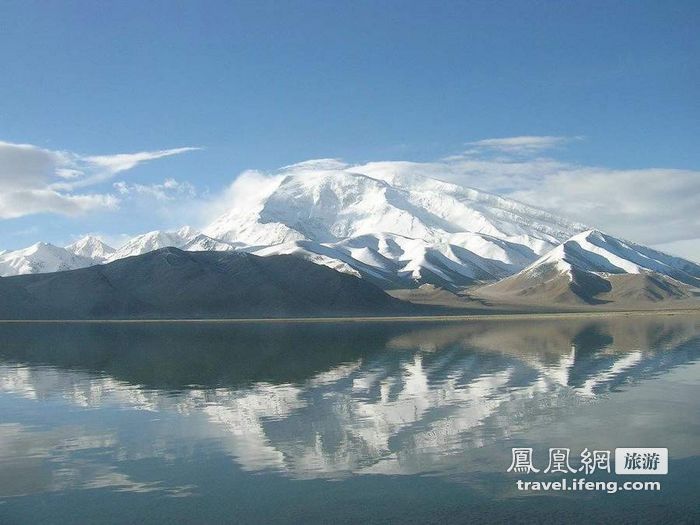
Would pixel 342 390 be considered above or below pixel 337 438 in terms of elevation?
above

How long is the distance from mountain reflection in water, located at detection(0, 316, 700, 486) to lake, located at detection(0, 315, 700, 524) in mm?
188

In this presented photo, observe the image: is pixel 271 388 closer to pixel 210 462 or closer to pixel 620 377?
pixel 210 462

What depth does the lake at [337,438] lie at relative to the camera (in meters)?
24.0

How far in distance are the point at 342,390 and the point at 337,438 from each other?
17457 mm

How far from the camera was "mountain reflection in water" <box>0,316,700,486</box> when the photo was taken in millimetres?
32256

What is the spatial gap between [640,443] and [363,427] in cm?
1330

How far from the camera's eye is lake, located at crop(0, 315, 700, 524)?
23984 millimetres

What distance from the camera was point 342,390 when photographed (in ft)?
170

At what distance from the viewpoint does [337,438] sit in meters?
34.2

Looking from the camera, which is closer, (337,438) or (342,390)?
(337,438)

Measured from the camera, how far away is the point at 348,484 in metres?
26.3

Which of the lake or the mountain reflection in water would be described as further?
the mountain reflection in water

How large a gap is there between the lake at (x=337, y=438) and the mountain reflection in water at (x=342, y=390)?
188mm

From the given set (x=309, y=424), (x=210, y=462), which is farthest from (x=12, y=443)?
(x=309, y=424)
